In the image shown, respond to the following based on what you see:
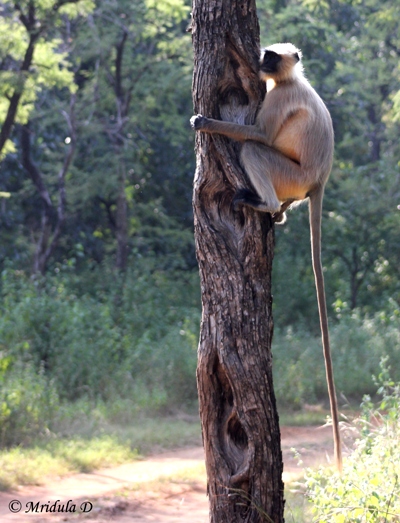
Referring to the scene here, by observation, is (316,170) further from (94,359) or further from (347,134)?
(347,134)

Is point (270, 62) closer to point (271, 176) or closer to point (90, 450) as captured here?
point (271, 176)

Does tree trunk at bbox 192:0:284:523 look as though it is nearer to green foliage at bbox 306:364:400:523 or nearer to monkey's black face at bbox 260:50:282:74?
monkey's black face at bbox 260:50:282:74

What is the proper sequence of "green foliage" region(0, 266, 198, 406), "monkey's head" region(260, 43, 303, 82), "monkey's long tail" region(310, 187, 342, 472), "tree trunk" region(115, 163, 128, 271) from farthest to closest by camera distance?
1. "tree trunk" region(115, 163, 128, 271)
2. "green foliage" region(0, 266, 198, 406)
3. "monkey's head" region(260, 43, 303, 82)
4. "monkey's long tail" region(310, 187, 342, 472)

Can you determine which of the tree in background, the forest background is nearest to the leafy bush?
the forest background

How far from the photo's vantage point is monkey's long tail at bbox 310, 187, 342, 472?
4098 millimetres

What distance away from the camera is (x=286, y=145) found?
187 inches

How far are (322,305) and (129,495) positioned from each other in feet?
10.2

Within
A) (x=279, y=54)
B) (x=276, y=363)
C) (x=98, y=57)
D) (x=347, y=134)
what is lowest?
(x=276, y=363)

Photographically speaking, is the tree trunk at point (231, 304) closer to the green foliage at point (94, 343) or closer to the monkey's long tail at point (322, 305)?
the monkey's long tail at point (322, 305)

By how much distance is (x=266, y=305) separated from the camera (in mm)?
4125

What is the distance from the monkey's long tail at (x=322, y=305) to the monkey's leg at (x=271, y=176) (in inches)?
4.9

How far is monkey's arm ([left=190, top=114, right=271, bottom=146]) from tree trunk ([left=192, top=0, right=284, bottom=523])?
0.07 metres

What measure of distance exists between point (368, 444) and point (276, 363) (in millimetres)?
5605

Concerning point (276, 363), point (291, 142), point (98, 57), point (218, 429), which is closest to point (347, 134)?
point (98, 57)
